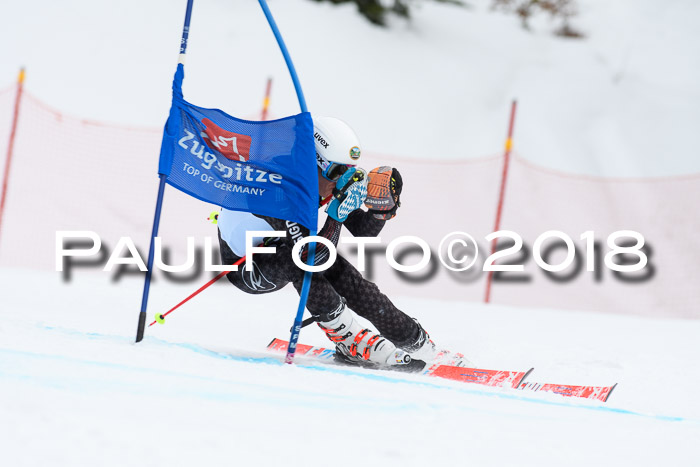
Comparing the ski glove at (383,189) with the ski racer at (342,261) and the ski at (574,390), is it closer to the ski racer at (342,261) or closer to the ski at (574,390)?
the ski racer at (342,261)

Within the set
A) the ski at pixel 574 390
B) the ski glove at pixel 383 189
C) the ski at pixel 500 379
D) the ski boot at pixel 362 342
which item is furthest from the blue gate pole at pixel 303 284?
the ski at pixel 574 390

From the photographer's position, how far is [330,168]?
319 centimetres

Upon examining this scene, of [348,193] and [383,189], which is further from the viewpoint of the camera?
[383,189]

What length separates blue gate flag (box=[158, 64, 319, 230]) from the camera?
2955 mm

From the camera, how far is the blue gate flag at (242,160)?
9.70 ft

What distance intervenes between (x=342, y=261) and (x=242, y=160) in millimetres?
735

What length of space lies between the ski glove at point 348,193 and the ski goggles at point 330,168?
58mm

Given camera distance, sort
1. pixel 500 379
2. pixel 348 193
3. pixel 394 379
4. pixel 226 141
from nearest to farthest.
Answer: pixel 394 379, pixel 226 141, pixel 348 193, pixel 500 379

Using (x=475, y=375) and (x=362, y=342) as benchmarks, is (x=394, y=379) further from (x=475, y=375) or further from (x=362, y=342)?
(x=475, y=375)

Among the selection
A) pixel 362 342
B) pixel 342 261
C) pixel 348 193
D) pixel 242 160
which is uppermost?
pixel 242 160

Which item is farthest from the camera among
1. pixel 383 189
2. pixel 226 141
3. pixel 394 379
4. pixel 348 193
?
pixel 383 189

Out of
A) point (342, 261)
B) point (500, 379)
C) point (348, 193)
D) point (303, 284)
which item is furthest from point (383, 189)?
point (500, 379)

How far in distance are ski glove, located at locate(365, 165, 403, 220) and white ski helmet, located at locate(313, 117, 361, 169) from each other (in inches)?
6.7

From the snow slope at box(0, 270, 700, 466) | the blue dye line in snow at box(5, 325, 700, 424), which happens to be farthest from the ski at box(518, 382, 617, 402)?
the blue dye line in snow at box(5, 325, 700, 424)
